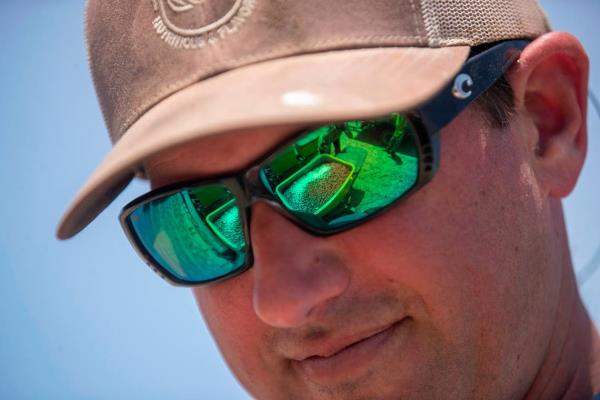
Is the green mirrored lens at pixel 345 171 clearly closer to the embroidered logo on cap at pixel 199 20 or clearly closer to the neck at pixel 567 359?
the embroidered logo on cap at pixel 199 20

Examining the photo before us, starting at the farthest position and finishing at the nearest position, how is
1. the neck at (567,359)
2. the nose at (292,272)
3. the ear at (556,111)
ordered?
the neck at (567,359) → the ear at (556,111) → the nose at (292,272)

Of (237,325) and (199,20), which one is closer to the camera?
(199,20)

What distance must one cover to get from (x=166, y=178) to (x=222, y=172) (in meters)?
0.18

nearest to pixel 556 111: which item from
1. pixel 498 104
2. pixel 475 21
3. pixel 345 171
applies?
pixel 498 104

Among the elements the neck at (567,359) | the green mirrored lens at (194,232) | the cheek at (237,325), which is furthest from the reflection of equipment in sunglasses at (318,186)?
the neck at (567,359)

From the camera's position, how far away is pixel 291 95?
1.13 metres

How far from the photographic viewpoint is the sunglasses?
4.17ft

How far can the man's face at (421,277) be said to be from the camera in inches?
54.0

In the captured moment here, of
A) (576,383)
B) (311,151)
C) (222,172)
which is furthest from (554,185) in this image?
(222,172)

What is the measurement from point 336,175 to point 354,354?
37cm

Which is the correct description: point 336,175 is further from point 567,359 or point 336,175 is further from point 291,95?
point 567,359

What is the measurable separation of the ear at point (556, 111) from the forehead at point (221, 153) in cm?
51

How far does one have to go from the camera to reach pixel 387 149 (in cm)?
128

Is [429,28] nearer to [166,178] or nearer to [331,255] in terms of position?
[331,255]
